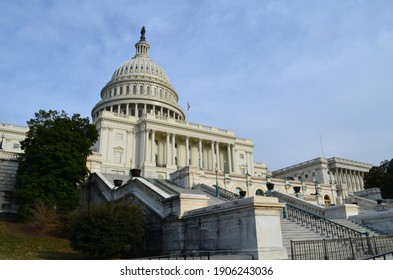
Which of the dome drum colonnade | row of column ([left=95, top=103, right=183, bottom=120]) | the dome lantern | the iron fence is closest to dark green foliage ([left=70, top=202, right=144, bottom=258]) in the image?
the iron fence

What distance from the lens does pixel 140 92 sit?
3720 inches

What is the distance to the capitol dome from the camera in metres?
88.6

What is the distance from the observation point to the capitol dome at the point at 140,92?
88.6 m

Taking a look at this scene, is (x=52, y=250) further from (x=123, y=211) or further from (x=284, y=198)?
(x=284, y=198)

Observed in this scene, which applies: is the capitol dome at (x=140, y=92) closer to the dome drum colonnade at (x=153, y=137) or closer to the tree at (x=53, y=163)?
the dome drum colonnade at (x=153, y=137)

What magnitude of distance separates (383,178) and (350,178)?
5305cm

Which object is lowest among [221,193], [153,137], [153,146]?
[221,193]

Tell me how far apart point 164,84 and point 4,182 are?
231 ft

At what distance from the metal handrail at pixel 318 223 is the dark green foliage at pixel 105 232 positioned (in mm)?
8967

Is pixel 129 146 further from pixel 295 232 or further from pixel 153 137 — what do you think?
pixel 295 232

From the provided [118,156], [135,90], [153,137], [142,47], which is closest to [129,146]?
[118,156]

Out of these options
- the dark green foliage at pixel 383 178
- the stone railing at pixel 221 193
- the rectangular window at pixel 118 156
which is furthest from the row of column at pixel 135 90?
the stone railing at pixel 221 193
